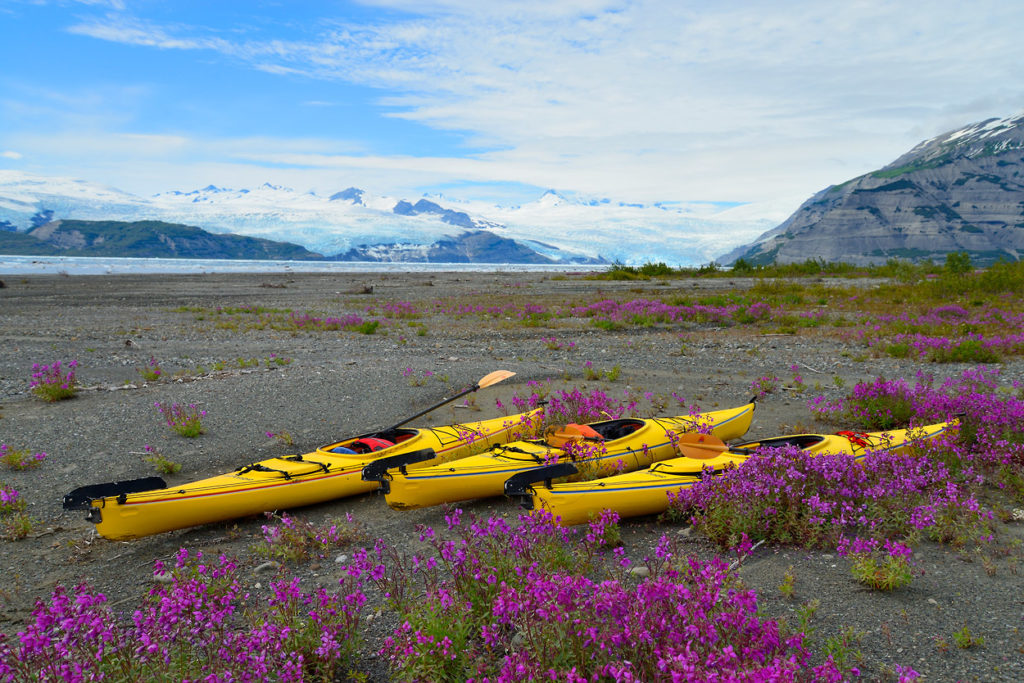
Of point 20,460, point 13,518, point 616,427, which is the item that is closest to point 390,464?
point 616,427

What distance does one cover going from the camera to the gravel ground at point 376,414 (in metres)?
4.32

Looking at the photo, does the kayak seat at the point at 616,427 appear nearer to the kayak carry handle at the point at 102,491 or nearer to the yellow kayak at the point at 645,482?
the yellow kayak at the point at 645,482

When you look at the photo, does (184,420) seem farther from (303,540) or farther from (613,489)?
(613,489)

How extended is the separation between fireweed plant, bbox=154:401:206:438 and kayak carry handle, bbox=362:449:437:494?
3513 millimetres

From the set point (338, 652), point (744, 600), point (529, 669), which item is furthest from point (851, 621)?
Answer: point (338, 652)

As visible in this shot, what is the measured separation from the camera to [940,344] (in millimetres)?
14250

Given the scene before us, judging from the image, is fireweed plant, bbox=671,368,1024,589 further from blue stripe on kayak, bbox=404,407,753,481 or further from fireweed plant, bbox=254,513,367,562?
fireweed plant, bbox=254,513,367,562

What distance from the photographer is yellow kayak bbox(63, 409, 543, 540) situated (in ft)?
18.0

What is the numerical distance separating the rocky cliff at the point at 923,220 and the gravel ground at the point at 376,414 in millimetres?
155960

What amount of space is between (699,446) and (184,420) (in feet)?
24.4

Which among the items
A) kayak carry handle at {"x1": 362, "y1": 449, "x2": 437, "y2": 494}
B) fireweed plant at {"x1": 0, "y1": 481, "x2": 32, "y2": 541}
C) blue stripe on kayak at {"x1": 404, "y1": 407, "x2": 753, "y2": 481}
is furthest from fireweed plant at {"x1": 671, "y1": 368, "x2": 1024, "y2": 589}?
fireweed plant at {"x1": 0, "y1": 481, "x2": 32, "y2": 541}

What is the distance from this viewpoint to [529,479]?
575 cm

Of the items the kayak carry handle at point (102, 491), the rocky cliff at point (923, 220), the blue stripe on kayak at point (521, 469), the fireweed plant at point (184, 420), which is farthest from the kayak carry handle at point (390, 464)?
the rocky cliff at point (923, 220)

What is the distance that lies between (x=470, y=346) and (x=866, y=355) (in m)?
10.4
